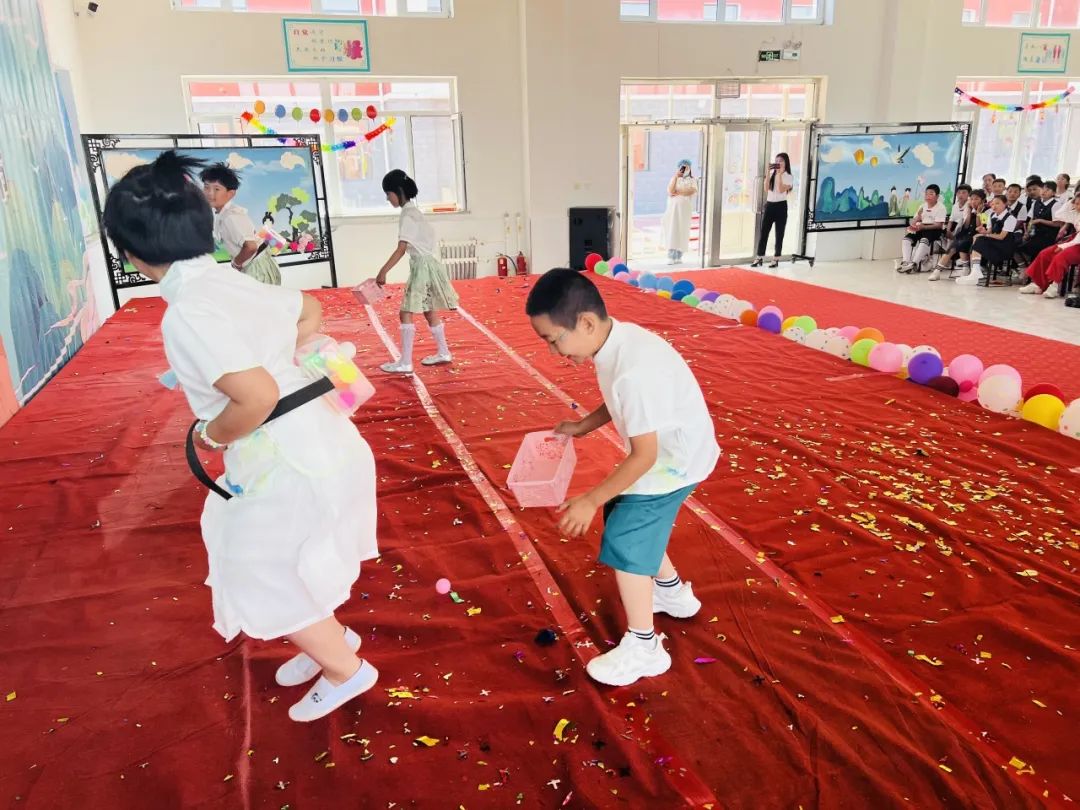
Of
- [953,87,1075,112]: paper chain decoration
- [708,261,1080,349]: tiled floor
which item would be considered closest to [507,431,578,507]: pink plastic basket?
[708,261,1080,349]: tiled floor

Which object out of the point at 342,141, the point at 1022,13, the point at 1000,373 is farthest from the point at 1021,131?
the point at 342,141

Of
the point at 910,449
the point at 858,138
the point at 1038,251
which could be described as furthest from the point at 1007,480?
the point at 858,138

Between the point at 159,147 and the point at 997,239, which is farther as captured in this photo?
the point at 997,239

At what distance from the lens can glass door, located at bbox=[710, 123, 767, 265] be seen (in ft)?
36.6

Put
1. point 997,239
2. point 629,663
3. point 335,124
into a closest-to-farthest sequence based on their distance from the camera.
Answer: point 629,663 < point 997,239 < point 335,124

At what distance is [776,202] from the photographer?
36.3ft

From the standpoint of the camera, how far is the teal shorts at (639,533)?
1977 millimetres

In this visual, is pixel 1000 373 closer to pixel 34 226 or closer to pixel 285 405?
pixel 285 405

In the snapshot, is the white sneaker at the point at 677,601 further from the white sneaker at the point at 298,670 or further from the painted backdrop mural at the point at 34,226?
the painted backdrop mural at the point at 34,226

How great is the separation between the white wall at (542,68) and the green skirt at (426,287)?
5.48 metres

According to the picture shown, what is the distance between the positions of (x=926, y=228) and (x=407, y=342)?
27.0 ft

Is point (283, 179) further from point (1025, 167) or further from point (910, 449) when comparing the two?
point (1025, 167)

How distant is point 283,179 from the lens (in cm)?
867

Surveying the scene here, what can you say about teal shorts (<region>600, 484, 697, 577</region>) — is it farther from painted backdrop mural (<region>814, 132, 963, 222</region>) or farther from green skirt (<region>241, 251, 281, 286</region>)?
painted backdrop mural (<region>814, 132, 963, 222</region>)
